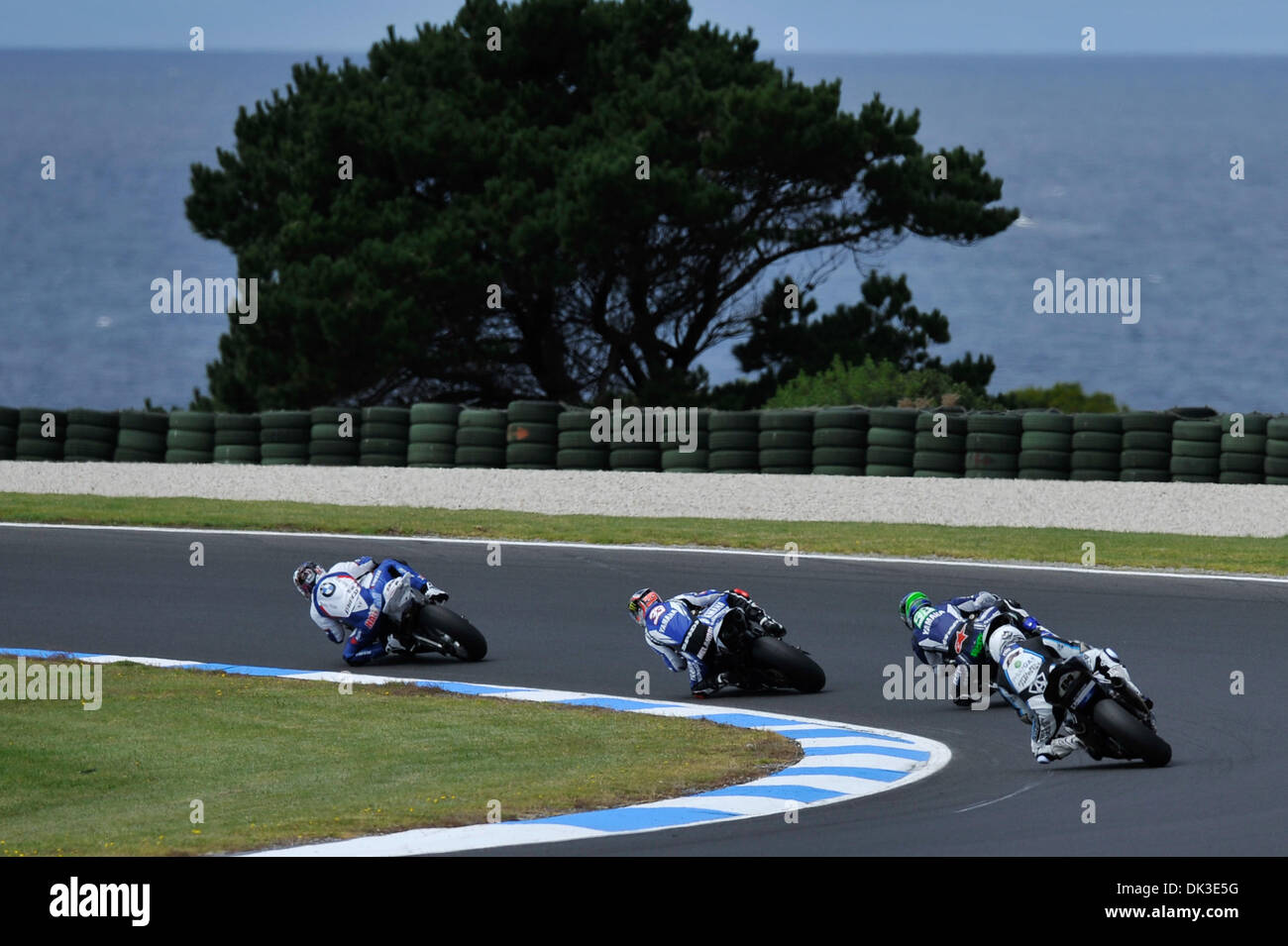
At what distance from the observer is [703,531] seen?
808 inches

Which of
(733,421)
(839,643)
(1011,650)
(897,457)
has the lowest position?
(839,643)

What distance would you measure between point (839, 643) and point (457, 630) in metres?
2.80

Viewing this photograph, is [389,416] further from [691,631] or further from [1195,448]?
[691,631]

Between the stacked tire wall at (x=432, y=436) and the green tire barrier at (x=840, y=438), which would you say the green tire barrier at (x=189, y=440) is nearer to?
the stacked tire wall at (x=432, y=436)

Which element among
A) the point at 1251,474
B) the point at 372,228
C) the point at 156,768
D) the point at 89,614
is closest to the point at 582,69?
the point at 372,228

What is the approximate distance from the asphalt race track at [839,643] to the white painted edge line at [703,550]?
0.74 ft

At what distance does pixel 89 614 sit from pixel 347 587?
339cm

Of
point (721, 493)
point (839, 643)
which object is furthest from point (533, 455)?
point (839, 643)

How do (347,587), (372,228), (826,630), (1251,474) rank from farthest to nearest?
(372,228) → (1251,474) → (826,630) → (347,587)

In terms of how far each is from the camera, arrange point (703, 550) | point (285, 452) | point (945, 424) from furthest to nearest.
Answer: point (285, 452)
point (945, 424)
point (703, 550)

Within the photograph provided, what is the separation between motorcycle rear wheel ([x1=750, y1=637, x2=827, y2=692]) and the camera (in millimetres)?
11641

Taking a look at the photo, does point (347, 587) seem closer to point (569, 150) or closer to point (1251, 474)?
point (1251, 474)

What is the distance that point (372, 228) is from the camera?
A: 3566 cm

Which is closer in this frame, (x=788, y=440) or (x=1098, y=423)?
(x=1098, y=423)
